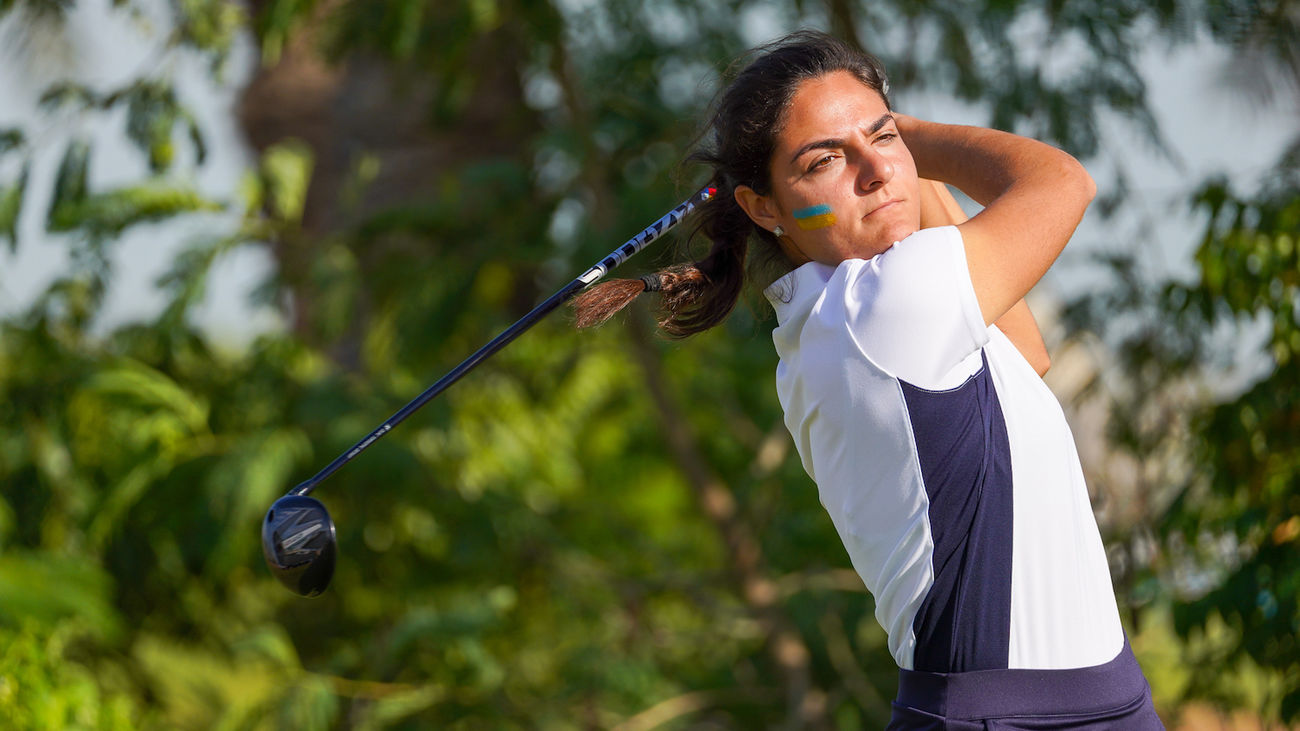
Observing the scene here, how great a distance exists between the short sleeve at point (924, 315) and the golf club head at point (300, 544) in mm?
1018

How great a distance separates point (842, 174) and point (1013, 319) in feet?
1.65

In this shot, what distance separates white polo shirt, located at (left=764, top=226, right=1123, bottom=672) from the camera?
5.32ft

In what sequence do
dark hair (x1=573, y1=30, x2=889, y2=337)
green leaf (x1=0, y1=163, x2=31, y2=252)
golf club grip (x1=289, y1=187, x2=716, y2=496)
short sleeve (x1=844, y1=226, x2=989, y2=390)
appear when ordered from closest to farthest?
short sleeve (x1=844, y1=226, x2=989, y2=390) < dark hair (x1=573, y1=30, x2=889, y2=337) < golf club grip (x1=289, y1=187, x2=716, y2=496) < green leaf (x1=0, y1=163, x2=31, y2=252)

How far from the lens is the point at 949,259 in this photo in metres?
1.62

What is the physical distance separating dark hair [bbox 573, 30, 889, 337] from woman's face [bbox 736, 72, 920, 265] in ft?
0.11

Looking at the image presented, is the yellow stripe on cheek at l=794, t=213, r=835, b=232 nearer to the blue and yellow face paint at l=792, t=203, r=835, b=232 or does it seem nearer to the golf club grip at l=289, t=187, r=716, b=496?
the blue and yellow face paint at l=792, t=203, r=835, b=232

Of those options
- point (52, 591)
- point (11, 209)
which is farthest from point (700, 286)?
point (11, 209)

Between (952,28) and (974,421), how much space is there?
3382 mm

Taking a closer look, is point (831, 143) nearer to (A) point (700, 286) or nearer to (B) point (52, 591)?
(A) point (700, 286)

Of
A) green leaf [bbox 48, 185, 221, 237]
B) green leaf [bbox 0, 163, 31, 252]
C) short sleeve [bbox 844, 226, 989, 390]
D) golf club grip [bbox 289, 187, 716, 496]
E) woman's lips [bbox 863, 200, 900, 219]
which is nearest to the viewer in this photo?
short sleeve [bbox 844, 226, 989, 390]

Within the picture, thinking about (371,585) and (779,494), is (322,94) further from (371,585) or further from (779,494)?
(779,494)

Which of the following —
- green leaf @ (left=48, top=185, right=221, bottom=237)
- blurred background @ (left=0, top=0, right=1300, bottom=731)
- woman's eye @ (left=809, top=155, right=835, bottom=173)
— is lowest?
blurred background @ (left=0, top=0, right=1300, bottom=731)

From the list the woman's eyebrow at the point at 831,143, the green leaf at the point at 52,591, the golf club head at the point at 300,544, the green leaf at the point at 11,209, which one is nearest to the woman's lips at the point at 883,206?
the woman's eyebrow at the point at 831,143

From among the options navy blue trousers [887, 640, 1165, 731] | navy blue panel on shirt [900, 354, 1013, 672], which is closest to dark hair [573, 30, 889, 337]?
navy blue panel on shirt [900, 354, 1013, 672]
